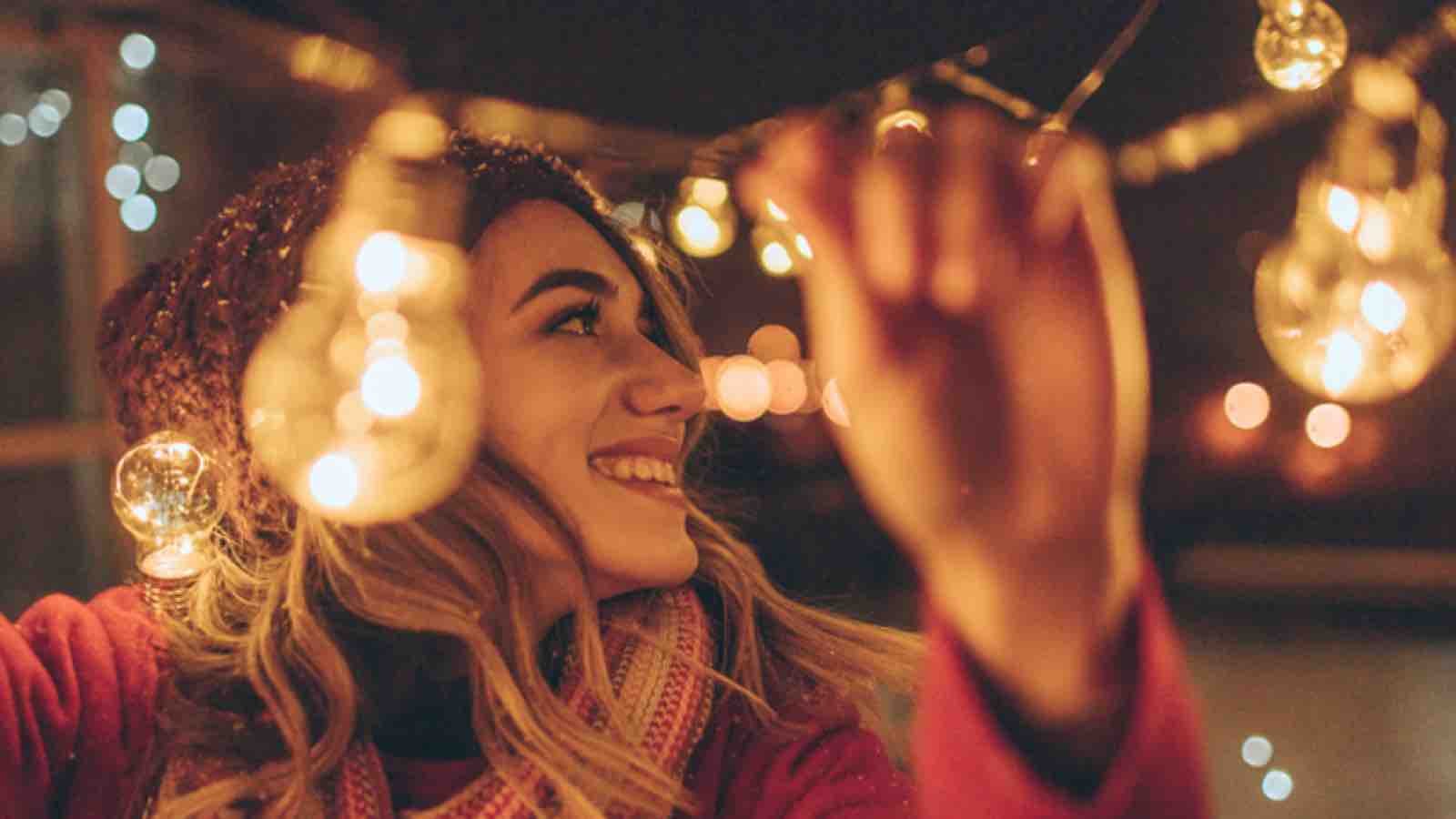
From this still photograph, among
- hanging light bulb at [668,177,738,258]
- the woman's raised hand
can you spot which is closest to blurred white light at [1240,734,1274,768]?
hanging light bulb at [668,177,738,258]

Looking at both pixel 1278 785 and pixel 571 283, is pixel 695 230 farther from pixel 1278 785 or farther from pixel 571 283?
pixel 1278 785

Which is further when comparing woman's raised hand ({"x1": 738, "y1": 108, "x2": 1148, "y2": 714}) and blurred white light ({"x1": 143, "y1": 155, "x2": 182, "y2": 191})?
blurred white light ({"x1": 143, "y1": 155, "x2": 182, "y2": 191})

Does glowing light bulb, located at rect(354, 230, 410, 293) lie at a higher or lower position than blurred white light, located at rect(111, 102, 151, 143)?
lower

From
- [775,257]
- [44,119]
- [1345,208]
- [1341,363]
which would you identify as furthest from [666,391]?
[44,119]

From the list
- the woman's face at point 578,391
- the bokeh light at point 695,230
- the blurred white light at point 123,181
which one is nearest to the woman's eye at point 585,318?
the woman's face at point 578,391

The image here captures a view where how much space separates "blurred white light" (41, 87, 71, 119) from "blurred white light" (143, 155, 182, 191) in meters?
0.20

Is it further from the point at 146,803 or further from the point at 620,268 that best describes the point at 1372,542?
the point at 146,803

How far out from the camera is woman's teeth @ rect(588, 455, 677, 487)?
112cm

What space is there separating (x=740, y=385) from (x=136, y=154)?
1519 millimetres

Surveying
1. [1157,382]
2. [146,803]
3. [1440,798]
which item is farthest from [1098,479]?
[1157,382]

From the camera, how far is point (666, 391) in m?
1.16

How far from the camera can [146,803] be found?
42.8 inches

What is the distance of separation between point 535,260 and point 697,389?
20 centimetres

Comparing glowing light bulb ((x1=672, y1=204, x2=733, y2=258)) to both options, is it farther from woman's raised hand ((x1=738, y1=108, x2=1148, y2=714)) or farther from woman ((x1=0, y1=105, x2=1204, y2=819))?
woman's raised hand ((x1=738, y1=108, x2=1148, y2=714))
